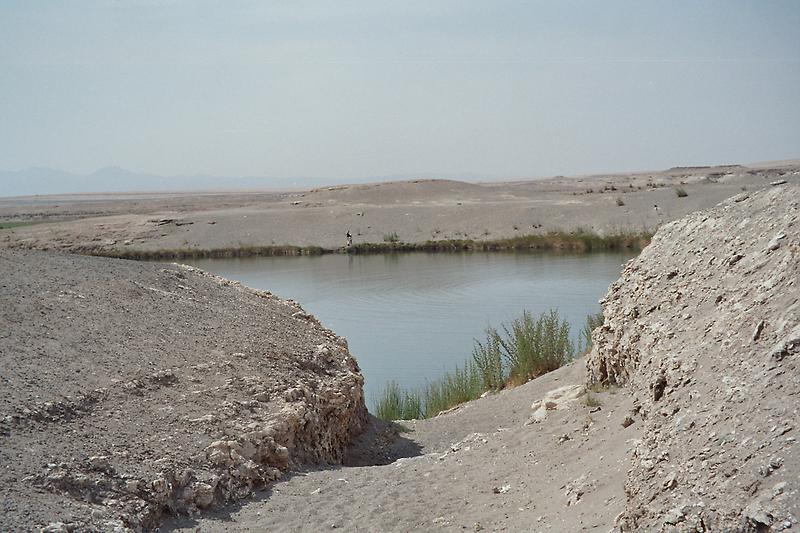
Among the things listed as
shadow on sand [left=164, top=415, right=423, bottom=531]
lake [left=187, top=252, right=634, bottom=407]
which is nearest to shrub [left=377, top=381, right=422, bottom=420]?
lake [left=187, top=252, right=634, bottom=407]

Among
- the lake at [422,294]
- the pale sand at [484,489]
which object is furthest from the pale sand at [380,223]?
the pale sand at [484,489]

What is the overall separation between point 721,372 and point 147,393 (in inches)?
176

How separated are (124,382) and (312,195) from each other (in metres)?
48.8

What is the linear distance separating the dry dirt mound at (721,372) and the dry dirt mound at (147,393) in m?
2.99

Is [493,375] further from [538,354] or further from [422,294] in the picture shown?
[422,294]

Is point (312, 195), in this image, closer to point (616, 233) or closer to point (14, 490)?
point (616, 233)

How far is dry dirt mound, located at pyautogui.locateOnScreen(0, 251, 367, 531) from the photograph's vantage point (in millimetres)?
5508

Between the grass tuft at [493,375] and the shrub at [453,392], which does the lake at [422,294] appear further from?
the shrub at [453,392]

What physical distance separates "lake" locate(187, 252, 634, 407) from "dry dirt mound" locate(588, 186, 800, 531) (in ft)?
22.5

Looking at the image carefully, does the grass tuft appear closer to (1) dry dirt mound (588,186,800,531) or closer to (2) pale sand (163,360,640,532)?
(2) pale sand (163,360,640,532)

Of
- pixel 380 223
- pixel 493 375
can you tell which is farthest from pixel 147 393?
pixel 380 223

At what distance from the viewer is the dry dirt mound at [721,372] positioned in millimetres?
3611

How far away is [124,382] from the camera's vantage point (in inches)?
275

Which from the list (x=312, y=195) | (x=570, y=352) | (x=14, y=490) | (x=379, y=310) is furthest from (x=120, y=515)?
(x=312, y=195)
